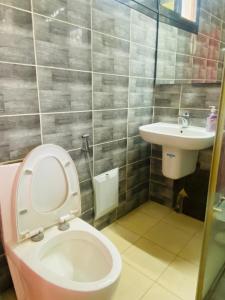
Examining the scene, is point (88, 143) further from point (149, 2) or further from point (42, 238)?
point (149, 2)

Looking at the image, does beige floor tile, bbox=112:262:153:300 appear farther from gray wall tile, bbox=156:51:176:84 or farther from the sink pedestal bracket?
gray wall tile, bbox=156:51:176:84

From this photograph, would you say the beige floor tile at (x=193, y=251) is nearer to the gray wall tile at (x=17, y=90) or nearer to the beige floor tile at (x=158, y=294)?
the beige floor tile at (x=158, y=294)

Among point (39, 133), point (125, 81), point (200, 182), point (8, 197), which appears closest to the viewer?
point (8, 197)

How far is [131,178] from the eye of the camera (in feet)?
6.81

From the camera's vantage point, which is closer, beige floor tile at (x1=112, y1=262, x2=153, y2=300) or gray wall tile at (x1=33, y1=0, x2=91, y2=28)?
gray wall tile at (x1=33, y1=0, x2=91, y2=28)

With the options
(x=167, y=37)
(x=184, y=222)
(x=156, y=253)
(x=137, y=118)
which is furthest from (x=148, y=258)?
(x=167, y=37)

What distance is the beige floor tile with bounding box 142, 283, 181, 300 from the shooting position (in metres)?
1.31

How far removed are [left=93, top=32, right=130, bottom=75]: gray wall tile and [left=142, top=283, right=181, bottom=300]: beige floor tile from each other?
4.91ft

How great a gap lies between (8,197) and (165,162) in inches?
47.3

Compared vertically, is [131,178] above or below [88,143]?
below

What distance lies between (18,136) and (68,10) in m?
0.79

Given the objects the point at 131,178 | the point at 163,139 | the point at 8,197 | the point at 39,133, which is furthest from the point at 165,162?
the point at 8,197

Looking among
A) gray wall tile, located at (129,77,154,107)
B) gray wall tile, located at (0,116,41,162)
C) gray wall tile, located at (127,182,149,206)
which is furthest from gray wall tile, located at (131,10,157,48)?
gray wall tile, located at (127,182,149,206)

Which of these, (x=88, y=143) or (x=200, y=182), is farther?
(x=200, y=182)
